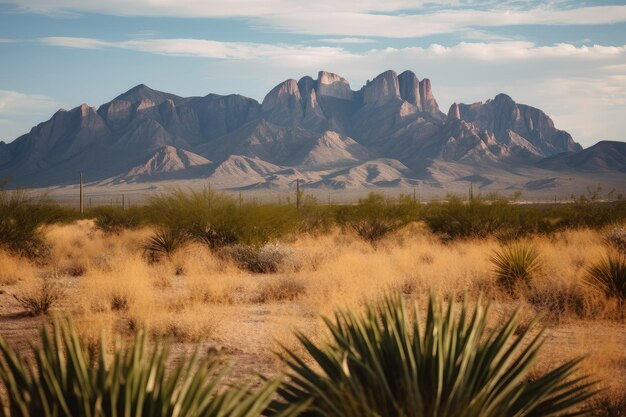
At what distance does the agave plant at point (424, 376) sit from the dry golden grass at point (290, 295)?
61 cm

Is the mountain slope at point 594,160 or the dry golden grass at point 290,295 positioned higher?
the mountain slope at point 594,160

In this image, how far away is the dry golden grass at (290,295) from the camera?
790 centimetres

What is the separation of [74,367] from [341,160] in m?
175

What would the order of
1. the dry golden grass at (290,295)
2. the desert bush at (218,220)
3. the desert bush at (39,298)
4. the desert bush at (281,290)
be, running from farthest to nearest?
the desert bush at (218,220), the desert bush at (281,290), the desert bush at (39,298), the dry golden grass at (290,295)

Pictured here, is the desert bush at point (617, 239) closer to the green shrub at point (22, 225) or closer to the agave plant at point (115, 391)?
→ the green shrub at point (22, 225)

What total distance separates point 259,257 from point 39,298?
252 inches

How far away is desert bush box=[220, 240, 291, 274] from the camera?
16078 mm

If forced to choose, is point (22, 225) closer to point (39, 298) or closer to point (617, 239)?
point (39, 298)

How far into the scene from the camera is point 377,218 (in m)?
23.5

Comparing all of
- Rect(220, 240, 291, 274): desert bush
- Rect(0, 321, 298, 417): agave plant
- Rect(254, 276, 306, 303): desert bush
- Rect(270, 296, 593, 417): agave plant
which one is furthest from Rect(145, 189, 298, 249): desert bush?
Rect(0, 321, 298, 417): agave plant

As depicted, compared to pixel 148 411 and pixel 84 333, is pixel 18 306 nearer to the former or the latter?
pixel 84 333

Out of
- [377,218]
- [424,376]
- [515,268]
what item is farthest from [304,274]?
[424,376]

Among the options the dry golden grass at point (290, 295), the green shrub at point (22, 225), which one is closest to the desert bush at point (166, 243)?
the dry golden grass at point (290, 295)

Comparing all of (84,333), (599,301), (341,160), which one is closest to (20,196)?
(84,333)
